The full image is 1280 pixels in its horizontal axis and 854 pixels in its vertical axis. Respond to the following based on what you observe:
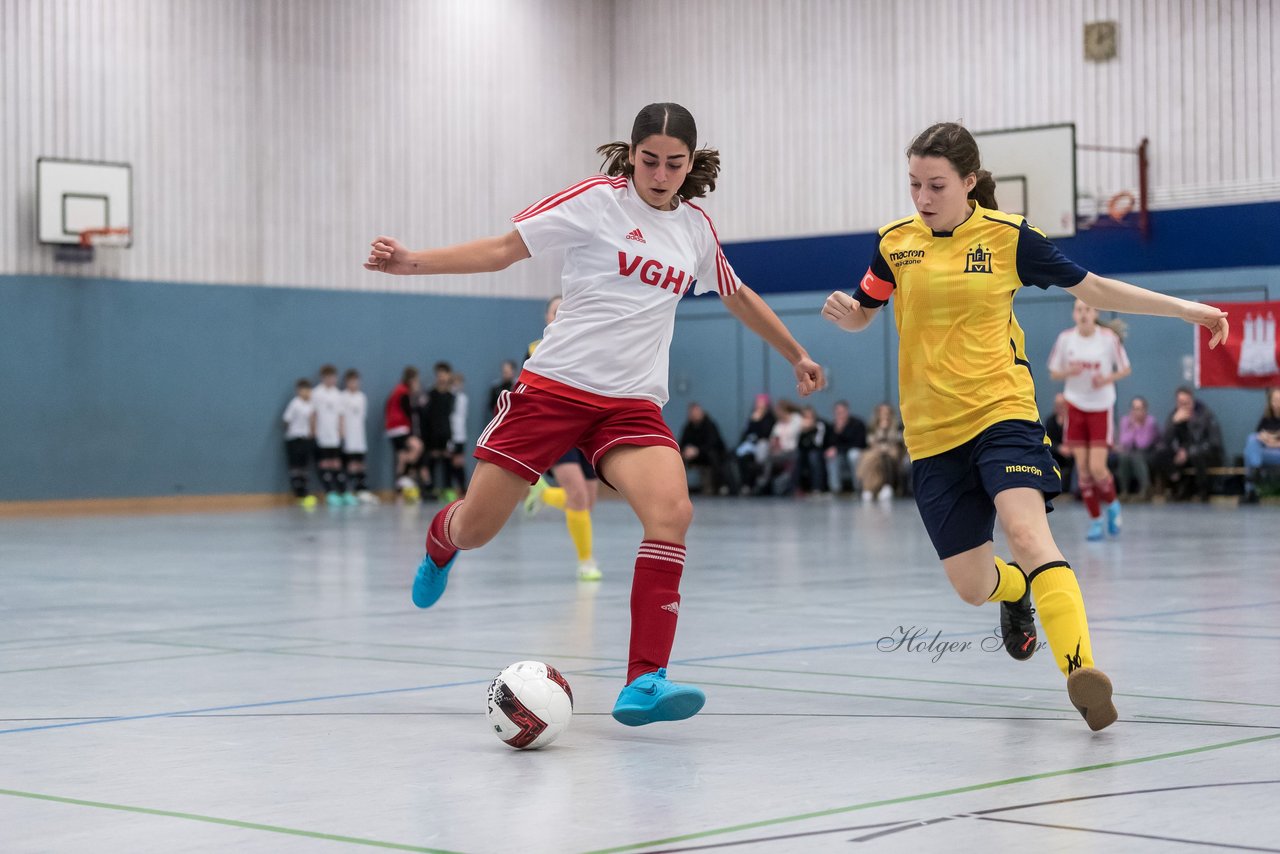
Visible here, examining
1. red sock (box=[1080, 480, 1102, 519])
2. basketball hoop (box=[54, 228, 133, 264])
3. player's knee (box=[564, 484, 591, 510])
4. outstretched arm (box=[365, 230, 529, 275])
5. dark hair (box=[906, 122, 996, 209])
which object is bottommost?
red sock (box=[1080, 480, 1102, 519])

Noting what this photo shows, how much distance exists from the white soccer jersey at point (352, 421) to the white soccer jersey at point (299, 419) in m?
0.62

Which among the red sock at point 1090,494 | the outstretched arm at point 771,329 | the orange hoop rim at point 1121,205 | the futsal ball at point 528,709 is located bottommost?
the futsal ball at point 528,709

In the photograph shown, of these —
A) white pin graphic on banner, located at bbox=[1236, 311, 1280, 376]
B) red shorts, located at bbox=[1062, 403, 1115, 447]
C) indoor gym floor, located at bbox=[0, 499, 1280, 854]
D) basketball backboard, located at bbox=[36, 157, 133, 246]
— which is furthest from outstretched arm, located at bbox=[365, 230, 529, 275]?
basketball backboard, located at bbox=[36, 157, 133, 246]

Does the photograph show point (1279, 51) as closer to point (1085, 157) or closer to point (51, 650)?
point (1085, 157)

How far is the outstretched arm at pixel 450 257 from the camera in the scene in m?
5.44

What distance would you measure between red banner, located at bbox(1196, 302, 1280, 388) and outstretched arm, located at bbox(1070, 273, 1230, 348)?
1800cm

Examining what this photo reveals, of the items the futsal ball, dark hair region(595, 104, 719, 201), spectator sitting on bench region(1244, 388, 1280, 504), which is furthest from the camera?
spectator sitting on bench region(1244, 388, 1280, 504)

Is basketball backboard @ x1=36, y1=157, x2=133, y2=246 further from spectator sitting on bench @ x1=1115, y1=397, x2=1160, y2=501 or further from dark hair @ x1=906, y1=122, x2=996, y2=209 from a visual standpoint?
dark hair @ x1=906, y1=122, x2=996, y2=209

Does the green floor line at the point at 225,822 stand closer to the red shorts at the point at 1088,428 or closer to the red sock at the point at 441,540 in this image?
the red sock at the point at 441,540

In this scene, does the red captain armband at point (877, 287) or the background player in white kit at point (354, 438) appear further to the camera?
the background player in white kit at point (354, 438)

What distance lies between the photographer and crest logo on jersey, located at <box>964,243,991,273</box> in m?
5.88

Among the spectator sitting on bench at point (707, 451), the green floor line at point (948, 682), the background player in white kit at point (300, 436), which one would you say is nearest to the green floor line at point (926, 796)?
the green floor line at point (948, 682)

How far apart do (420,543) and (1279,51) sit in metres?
15.7

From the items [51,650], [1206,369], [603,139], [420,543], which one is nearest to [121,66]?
[603,139]
